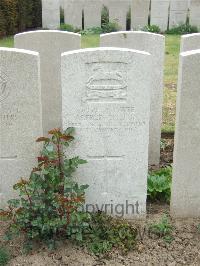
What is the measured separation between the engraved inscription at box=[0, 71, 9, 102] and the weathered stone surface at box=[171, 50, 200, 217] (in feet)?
5.01

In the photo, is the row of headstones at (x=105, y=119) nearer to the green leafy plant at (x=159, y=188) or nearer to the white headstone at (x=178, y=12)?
the green leafy plant at (x=159, y=188)

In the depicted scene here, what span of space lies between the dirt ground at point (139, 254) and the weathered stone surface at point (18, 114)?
0.58 metres

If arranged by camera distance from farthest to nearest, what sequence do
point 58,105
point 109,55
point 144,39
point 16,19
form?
point 16,19 → point 58,105 → point 144,39 → point 109,55

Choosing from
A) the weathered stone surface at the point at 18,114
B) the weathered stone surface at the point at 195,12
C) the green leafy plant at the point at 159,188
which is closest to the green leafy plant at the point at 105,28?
the weathered stone surface at the point at 195,12

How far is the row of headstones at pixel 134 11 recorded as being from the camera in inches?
626

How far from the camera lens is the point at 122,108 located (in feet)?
13.7

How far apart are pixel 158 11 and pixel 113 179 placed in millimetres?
12613

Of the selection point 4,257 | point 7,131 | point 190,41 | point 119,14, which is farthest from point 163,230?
point 119,14

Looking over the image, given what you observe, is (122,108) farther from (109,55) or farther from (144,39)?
(144,39)

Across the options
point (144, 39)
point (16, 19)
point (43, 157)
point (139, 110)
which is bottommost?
point (43, 157)

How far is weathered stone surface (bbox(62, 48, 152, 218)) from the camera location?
4.03 meters

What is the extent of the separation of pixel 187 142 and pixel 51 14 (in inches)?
517

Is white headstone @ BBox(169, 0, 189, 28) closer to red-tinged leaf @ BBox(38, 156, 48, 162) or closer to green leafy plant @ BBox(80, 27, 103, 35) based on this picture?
green leafy plant @ BBox(80, 27, 103, 35)

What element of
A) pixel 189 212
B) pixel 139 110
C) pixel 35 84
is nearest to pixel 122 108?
pixel 139 110
